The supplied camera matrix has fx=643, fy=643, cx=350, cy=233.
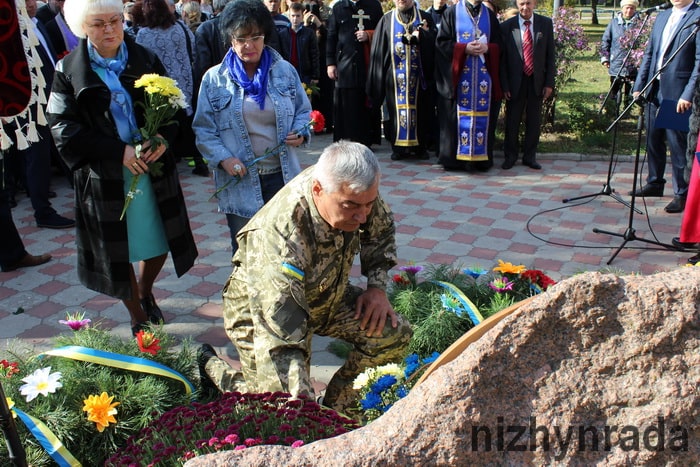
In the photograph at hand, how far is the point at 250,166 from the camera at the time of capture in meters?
3.83

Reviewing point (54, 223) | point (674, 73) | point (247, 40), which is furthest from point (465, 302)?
point (54, 223)

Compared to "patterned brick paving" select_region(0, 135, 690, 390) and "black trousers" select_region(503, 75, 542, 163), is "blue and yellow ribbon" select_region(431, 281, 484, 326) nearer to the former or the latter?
"patterned brick paving" select_region(0, 135, 690, 390)

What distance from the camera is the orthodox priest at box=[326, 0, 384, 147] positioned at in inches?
341

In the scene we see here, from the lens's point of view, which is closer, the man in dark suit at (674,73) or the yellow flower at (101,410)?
the yellow flower at (101,410)

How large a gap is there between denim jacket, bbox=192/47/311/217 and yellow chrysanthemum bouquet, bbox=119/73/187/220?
0.26 m

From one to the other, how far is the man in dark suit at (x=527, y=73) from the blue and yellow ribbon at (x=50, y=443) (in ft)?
21.8

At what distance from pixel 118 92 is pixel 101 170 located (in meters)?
0.43

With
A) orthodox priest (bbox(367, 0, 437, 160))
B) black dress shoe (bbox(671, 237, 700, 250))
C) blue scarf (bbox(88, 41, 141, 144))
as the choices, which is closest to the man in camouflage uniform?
blue scarf (bbox(88, 41, 141, 144))

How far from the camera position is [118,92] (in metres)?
3.49

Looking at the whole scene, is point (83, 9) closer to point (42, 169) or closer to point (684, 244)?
point (42, 169)

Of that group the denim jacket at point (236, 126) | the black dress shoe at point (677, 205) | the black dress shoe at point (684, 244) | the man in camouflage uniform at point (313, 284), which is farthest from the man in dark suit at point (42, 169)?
the black dress shoe at point (677, 205)

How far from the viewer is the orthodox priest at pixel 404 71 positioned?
8117 mm

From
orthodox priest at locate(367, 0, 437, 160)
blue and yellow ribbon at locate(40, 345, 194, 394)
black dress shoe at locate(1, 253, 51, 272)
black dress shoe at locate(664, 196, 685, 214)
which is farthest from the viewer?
orthodox priest at locate(367, 0, 437, 160)

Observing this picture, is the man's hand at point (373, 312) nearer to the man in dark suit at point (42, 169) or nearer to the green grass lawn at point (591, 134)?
the man in dark suit at point (42, 169)
